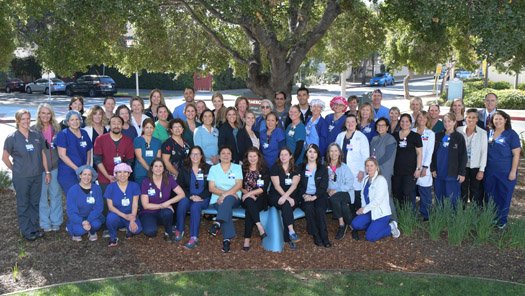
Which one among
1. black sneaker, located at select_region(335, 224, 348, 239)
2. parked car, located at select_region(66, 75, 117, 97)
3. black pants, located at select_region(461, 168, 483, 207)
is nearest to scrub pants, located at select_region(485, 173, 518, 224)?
Result: black pants, located at select_region(461, 168, 483, 207)

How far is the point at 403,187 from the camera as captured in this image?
7.77 meters

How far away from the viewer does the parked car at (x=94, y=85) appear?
1474 inches

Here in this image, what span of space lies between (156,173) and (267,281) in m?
2.25

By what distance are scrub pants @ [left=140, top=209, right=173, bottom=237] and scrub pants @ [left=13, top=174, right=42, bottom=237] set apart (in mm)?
1582

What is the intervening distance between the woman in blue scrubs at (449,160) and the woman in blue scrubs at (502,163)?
1.53ft

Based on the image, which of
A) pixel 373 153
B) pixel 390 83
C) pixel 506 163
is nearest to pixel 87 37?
pixel 373 153

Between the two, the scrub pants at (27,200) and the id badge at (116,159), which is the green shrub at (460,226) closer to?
the id badge at (116,159)

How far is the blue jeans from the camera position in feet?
24.7

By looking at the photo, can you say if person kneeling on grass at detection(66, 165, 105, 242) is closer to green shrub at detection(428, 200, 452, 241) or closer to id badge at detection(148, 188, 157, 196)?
id badge at detection(148, 188, 157, 196)

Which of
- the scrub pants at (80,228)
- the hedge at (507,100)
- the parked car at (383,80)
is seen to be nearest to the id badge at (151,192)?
the scrub pants at (80,228)

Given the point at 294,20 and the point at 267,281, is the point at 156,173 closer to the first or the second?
the point at 267,281

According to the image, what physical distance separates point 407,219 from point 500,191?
1720 millimetres

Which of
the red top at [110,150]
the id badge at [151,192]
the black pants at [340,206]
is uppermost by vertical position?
the red top at [110,150]

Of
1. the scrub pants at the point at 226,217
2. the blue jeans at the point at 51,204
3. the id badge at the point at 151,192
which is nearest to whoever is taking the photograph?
the scrub pants at the point at 226,217
